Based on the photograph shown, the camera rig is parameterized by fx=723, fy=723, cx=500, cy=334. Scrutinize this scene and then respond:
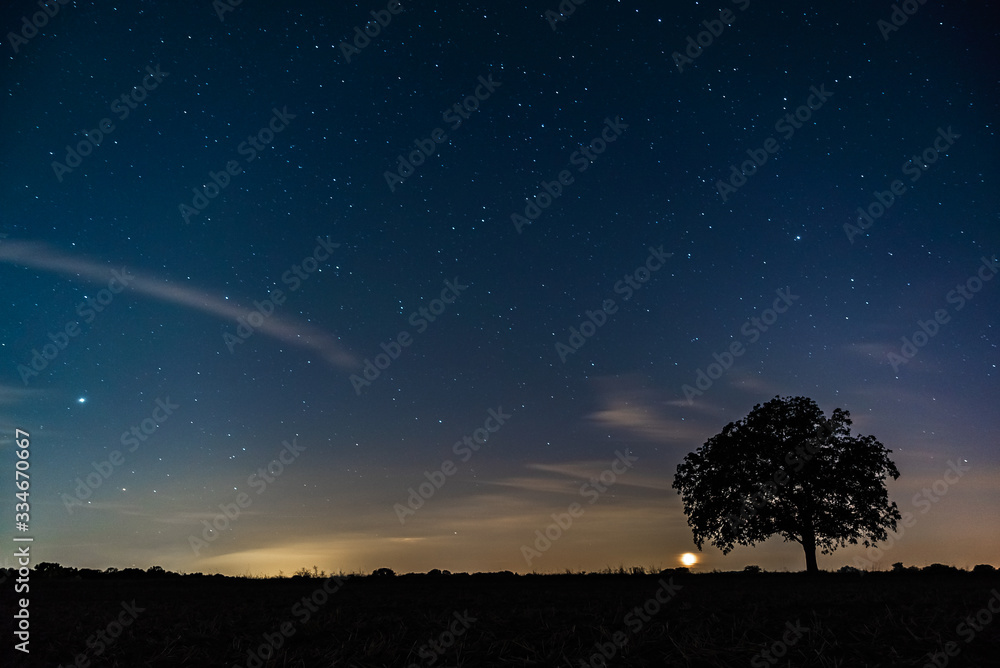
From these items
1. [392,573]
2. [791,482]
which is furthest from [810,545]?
[392,573]

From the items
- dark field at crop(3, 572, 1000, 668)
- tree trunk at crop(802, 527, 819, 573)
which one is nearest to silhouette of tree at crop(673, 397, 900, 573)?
tree trunk at crop(802, 527, 819, 573)

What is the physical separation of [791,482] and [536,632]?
28672mm

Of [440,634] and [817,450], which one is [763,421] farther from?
[440,634]

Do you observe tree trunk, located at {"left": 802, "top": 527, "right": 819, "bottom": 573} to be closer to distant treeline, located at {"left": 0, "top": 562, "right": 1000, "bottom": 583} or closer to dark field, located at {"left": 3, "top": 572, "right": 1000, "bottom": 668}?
distant treeline, located at {"left": 0, "top": 562, "right": 1000, "bottom": 583}

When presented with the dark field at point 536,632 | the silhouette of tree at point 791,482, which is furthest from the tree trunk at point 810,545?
the dark field at point 536,632

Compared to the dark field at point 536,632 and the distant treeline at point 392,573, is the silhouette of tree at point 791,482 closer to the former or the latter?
the distant treeline at point 392,573

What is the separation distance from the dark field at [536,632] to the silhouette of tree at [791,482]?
2322 cm

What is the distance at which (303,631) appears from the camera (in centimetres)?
924

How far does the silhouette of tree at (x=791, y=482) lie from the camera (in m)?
32.9

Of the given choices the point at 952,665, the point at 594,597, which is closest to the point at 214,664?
the point at 594,597

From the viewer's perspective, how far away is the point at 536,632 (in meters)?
8.41

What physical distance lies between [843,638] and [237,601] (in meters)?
10.2

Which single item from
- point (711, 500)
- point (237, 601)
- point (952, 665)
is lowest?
point (952, 665)

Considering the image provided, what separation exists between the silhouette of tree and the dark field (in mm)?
23219
